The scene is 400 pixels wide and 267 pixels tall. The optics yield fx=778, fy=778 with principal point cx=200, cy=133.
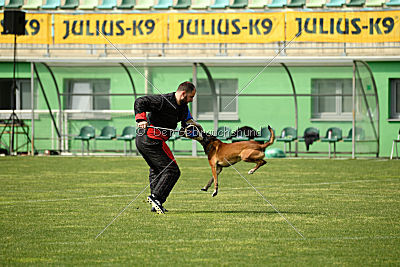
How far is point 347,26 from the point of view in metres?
26.9

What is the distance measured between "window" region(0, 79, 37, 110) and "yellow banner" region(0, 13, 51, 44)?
4387 mm

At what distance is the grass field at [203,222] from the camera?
7230 millimetres

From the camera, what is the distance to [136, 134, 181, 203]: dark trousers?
10.3 meters

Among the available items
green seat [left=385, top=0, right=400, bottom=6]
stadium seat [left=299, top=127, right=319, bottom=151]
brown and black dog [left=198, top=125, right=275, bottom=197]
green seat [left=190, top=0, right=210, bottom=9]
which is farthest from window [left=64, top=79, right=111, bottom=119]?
brown and black dog [left=198, top=125, right=275, bottom=197]

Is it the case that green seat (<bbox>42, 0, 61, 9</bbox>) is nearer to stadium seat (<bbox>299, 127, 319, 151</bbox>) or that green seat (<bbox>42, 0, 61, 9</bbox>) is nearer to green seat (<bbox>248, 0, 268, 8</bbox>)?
green seat (<bbox>248, 0, 268, 8</bbox>)

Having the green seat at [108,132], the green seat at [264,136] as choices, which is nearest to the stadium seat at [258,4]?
the green seat at [264,136]

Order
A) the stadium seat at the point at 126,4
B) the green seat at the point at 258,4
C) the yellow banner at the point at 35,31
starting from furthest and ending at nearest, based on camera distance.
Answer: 1. the stadium seat at the point at 126,4
2. the green seat at the point at 258,4
3. the yellow banner at the point at 35,31

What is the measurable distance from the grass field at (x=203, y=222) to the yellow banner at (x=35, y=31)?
11528mm

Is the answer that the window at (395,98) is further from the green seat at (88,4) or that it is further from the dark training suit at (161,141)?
the dark training suit at (161,141)

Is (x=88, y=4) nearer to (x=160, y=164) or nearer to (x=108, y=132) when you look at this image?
(x=108, y=132)

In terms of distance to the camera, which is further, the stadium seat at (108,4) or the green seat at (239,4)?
the stadium seat at (108,4)

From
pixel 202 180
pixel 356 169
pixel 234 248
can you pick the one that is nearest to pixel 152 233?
pixel 234 248

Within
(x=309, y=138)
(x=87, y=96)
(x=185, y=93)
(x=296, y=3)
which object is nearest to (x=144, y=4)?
(x=87, y=96)

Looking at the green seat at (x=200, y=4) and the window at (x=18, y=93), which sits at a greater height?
the green seat at (x=200, y=4)
